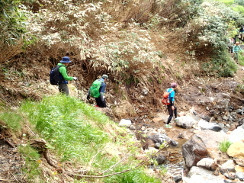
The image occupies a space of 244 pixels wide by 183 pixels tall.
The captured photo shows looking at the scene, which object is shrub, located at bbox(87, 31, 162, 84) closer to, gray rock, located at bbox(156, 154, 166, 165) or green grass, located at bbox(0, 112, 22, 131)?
gray rock, located at bbox(156, 154, 166, 165)

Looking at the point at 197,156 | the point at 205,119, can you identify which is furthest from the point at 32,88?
Result: the point at 205,119

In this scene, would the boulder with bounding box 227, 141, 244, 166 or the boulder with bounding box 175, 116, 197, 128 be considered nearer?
the boulder with bounding box 227, 141, 244, 166

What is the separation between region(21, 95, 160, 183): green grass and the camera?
4270 mm

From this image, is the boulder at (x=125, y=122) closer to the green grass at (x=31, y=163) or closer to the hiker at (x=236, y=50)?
the green grass at (x=31, y=163)

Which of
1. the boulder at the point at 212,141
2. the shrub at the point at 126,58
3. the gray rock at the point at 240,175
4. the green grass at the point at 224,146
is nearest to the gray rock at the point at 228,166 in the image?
the gray rock at the point at 240,175

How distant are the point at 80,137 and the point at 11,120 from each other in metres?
1.54

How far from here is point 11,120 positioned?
13.8 ft

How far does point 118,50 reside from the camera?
31.9 ft

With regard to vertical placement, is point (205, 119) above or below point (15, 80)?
below

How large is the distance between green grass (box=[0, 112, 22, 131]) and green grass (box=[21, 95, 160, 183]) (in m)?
0.39

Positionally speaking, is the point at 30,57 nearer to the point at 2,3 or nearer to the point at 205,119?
the point at 2,3

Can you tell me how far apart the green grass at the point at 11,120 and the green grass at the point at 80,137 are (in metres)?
0.39

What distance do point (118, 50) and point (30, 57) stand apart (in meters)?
3.20

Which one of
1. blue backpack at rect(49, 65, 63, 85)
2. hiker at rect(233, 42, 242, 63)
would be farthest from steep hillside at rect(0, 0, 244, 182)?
hiker at rect(233, 42, 242, 63)
